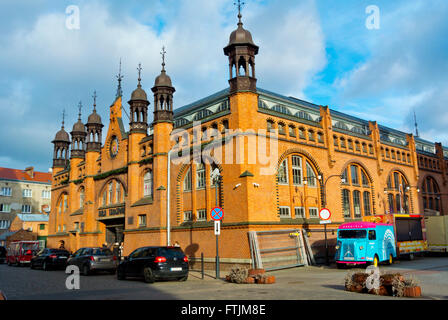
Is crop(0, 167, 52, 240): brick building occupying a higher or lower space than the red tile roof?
lower

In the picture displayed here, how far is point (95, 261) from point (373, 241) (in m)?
15.8

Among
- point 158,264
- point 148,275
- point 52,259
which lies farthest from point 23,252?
point 158,264

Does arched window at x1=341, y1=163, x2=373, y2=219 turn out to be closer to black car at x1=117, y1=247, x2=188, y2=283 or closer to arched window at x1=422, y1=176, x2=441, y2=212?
arched window at x1=422, y1=176, x2=441, y2=212

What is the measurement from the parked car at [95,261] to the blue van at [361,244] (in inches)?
515

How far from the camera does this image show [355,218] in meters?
30.7

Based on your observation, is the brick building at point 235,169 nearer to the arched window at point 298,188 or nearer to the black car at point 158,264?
the arched window at point 298,188

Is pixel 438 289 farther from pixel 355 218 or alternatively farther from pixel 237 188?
pixel 355 218

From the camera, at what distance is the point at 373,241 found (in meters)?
21.5

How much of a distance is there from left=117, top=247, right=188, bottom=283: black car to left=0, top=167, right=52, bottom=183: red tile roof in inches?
2384

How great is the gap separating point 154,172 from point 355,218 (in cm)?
1648

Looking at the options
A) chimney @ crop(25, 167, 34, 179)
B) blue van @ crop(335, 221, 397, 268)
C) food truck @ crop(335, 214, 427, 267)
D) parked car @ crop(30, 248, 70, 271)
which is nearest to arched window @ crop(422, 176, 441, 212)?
food truck @ crop(335, 214, 427, 267)

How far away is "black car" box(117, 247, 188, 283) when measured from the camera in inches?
644

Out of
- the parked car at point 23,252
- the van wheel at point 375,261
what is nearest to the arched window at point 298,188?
the van wheel at point 375,261

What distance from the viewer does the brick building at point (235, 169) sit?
23031 mm
